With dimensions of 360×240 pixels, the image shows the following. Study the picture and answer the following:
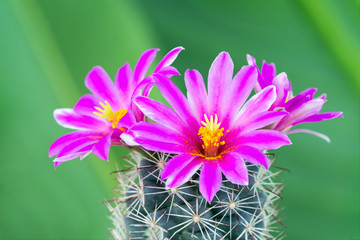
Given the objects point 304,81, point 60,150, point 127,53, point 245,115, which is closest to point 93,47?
point 127,53

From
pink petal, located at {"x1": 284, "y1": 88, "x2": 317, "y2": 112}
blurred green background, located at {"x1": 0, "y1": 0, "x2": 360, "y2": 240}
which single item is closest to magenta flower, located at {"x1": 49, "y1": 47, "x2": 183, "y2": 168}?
pink petal, located at {"x1": 284, "y1": 88, "x2": 317, "y2": 112}

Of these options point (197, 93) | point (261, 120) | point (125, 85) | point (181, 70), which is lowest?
point (261, 120)

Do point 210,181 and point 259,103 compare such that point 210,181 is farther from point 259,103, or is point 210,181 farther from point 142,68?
point 142,68

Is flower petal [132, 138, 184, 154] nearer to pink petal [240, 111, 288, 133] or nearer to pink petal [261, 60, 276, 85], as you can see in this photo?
pink petal [240, 111, 288, 133]

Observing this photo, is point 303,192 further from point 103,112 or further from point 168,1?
point 103,112

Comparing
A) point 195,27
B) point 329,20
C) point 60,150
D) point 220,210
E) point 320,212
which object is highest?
point 195,27

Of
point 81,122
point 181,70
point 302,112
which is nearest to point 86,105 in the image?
point 81,122
